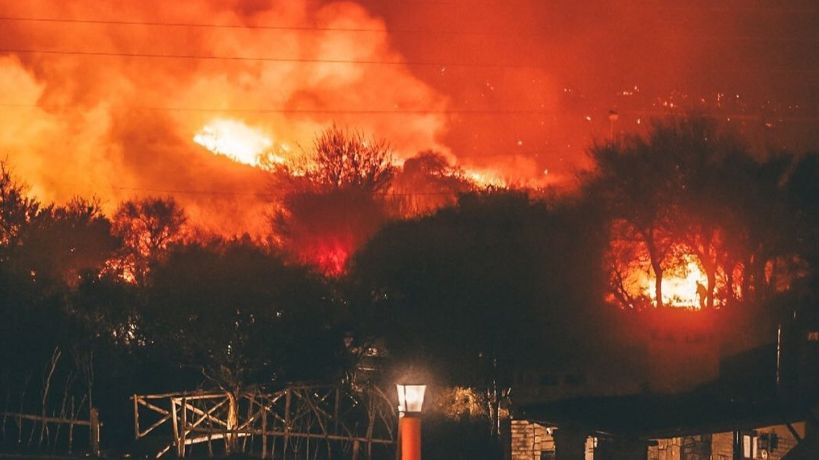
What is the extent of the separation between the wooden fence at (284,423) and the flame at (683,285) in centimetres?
1932

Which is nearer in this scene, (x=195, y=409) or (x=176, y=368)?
(x=195, y=409)

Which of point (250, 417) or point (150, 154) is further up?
point (150, 154)

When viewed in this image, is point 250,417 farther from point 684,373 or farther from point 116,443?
point 684,373

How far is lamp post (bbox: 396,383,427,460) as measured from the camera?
1964 centimetres

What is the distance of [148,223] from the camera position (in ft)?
226

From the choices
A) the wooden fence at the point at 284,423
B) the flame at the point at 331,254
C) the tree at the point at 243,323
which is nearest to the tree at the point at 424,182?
the flame at the point at 331,254

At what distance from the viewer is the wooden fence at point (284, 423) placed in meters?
28.5

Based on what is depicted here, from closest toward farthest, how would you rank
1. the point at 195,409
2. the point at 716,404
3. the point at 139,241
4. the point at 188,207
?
the point at 716,404 < the point at 195,409 < the point at 139,241 < the point at 188,207

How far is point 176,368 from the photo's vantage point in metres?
36.2

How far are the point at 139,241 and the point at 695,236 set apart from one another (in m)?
32.3

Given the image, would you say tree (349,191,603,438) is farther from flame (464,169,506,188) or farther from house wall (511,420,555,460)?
flame (464,169,506,188)

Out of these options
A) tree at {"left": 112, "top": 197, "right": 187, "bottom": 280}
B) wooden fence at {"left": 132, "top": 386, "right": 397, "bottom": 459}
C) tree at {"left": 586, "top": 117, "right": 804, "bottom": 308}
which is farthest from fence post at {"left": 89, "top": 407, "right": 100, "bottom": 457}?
tree at {"left": 112, "top": 197, "right": 187, "bottom": 280}

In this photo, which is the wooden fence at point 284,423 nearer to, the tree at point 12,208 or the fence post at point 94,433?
the fence post at point 94,433

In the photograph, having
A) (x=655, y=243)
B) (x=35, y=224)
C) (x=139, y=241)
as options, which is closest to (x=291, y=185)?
(x=139, y=241)
